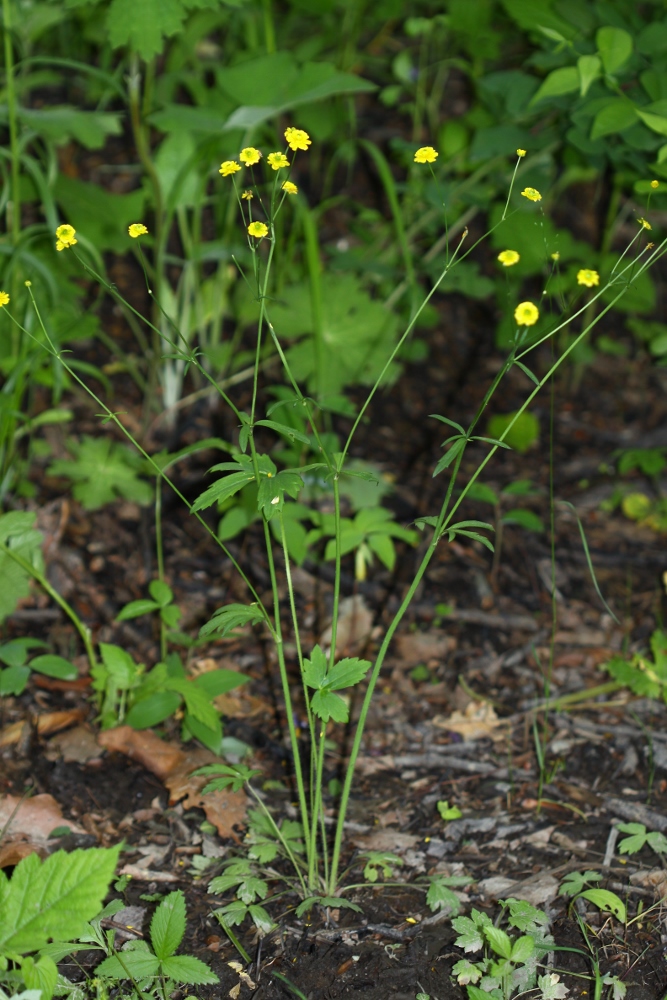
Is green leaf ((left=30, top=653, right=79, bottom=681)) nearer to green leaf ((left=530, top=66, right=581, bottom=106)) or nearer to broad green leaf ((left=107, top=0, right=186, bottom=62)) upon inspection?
broad green leaf ((left=107, top=0, right=186, bottom=62))

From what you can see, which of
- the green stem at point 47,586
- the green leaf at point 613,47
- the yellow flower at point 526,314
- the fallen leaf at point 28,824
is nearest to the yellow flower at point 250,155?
the yellow flower at point 526,314

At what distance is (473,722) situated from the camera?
1989 mm

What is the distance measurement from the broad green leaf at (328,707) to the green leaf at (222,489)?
311 millimetres

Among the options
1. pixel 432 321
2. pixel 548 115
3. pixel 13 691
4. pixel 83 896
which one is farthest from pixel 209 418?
pixel 83 896

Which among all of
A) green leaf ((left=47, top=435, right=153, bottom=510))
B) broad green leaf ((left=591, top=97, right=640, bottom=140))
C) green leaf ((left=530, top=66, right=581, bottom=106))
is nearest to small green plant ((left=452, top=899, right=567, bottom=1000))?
green leaf ((left=47, top=435, right=153, bottom=510))

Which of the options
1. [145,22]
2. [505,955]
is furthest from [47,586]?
[145,22]

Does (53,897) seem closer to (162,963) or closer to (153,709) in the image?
(162,963)

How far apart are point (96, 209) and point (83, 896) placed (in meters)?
1.99

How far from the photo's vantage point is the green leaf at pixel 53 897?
1.16 m

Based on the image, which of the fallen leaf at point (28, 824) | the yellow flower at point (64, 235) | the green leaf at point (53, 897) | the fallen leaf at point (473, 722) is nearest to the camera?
the green leaf at point (53, 897)

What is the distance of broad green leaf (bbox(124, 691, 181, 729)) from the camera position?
5.77 ft

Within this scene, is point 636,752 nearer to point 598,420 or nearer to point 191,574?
point 191,574

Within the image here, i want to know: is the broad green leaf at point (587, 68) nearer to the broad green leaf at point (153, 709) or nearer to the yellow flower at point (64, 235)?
the yellow flower at point (64, 235)

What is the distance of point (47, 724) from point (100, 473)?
74cm
